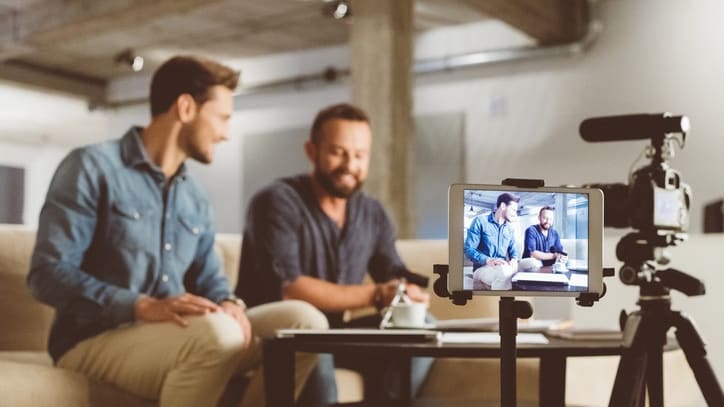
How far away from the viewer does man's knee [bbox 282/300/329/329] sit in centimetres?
222

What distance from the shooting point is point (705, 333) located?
12.3 ft

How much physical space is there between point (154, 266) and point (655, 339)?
1181 millimetres

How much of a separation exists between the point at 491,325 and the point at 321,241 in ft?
2.26

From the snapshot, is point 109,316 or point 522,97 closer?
point 109,316

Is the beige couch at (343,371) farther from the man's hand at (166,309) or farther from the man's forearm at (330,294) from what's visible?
the man's hand at (166,309)

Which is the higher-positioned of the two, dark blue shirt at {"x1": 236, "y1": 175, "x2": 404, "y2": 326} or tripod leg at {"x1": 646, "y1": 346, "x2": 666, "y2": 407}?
dark blue shirt at {"x1": 236, "y1": 175, "x2": 404, "y2": 326}

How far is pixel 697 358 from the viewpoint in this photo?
1832mm

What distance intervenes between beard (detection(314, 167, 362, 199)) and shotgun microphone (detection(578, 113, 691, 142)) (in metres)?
0.95

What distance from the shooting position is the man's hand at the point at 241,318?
6.88 ft

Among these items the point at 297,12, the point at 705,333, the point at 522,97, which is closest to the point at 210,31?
the point at 297,12

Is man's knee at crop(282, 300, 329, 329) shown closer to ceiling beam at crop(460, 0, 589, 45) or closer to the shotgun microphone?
the shotgun microphone

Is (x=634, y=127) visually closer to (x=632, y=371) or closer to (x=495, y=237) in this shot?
(x=632, y=371)

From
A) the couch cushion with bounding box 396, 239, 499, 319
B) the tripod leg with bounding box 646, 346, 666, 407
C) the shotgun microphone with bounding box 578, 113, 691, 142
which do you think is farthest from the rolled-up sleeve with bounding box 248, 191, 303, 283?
the tripod leg with bounding box 646, 346, 666, 407

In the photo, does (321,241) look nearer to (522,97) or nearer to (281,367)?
(281,367)
